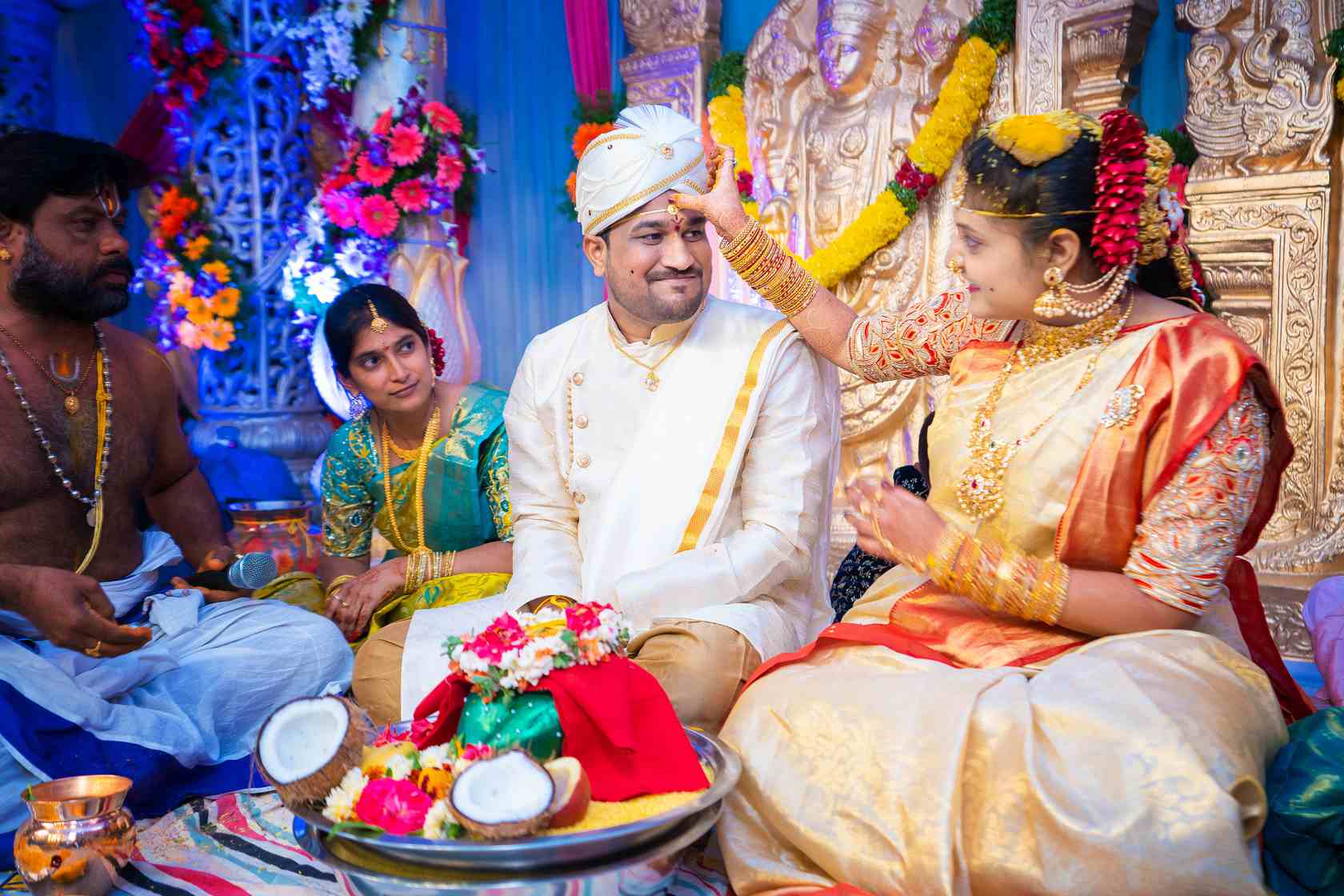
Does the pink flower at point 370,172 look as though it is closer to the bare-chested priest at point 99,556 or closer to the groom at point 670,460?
the bare-chested priest at point 99,556

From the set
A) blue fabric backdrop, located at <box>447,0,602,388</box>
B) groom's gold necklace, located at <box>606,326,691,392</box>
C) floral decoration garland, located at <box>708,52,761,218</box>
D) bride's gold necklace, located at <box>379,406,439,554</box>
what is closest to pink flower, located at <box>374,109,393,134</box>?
blue fabric backdrop, located at <box>447,0,602,388</box>

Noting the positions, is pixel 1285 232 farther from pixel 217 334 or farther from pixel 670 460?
pixel 217 334

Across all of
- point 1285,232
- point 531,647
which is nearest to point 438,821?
point 531,647

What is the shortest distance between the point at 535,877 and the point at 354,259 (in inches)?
182

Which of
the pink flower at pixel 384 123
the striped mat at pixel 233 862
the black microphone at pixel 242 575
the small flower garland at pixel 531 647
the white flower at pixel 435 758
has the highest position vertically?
the pink flower at pixel 384 123

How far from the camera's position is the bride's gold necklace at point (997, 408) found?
2.13 meters

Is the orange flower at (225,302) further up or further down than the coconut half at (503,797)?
further up

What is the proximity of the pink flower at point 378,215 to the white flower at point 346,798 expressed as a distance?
174 inches

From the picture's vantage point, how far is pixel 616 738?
1878mm

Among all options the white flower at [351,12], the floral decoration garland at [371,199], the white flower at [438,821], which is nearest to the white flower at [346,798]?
the white flower at [438,821]

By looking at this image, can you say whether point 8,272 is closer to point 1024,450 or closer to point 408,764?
point 408,764

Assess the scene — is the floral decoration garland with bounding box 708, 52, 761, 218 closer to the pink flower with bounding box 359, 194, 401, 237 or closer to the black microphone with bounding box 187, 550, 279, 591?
the pink flower with bounding box 359, 194, 401, 237

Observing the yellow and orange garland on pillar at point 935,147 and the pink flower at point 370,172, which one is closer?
the yellow and orange garland on pillar at point 935,147

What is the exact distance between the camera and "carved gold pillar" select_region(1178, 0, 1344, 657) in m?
4.30
